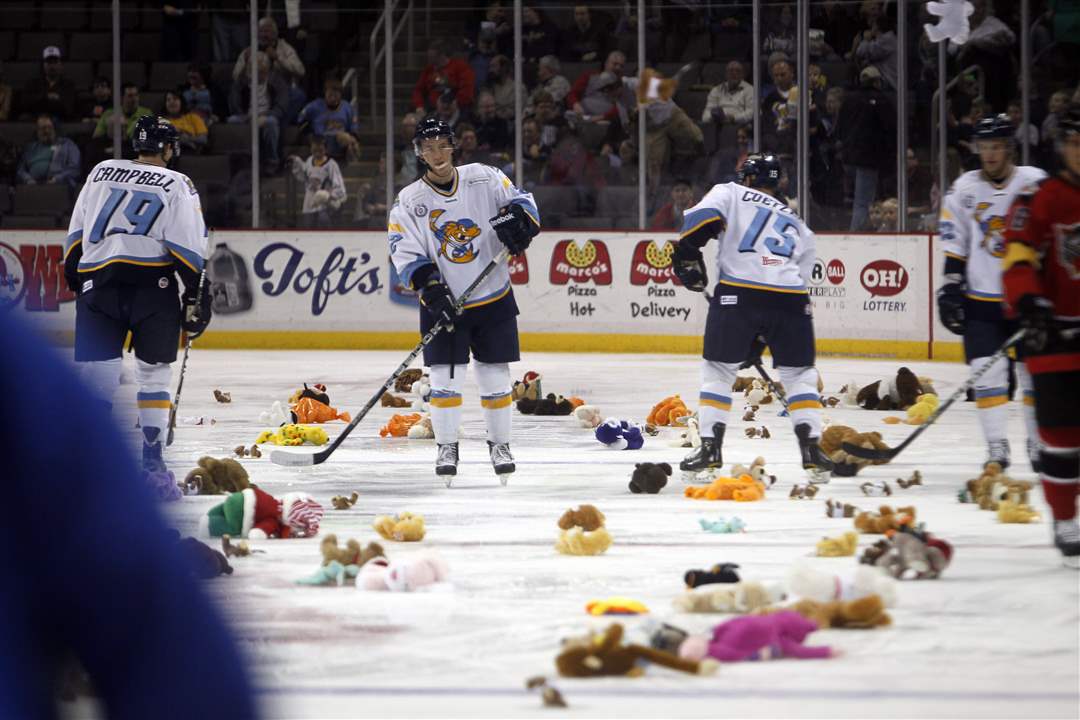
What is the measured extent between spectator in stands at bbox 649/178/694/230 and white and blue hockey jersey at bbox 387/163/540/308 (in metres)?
6.11

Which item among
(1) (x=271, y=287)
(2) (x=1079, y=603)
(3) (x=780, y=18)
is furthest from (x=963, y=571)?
(1) (x=271, y=287)

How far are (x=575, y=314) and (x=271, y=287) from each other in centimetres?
254

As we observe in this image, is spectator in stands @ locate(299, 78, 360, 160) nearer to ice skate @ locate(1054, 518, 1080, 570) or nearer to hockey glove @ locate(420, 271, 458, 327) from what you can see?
hockey glove @ locate(420, 271, 458, 327)

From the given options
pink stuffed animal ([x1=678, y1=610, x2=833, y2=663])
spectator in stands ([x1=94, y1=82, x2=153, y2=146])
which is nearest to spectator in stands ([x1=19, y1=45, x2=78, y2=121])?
spectator in stands ([x1=94, y1=82, x2=153, y2=146])

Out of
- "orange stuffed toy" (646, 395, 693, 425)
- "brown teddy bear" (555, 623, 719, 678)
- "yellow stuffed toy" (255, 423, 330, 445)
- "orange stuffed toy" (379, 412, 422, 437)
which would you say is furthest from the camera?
"orange stuffed toy" (646, 395, 693, 425)

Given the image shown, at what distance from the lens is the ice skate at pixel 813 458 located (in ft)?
21.7

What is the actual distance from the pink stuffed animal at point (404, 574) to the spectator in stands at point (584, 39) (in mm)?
8902

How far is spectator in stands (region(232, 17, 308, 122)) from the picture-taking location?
527 inches

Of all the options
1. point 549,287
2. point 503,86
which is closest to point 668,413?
point 549,287

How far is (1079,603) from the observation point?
4266mm

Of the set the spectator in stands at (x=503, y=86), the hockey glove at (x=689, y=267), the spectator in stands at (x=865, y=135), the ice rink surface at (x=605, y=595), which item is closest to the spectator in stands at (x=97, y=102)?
the spectator in stands at (x=503, y=86)

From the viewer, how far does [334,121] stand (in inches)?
527

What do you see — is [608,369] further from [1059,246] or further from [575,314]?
[1059,246]

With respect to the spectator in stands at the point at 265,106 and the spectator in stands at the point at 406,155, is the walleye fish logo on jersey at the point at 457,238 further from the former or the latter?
the spectator in stands at the point at 265,106
